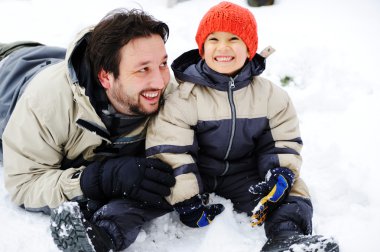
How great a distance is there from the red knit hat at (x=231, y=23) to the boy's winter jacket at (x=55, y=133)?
71 cm

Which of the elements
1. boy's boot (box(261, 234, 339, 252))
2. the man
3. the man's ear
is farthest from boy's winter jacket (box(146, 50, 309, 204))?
boy's boot (box(261, 234, 339, 252))

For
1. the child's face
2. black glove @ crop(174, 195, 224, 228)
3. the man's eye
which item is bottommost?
black glove @ crop(174, 195, 224, 228)

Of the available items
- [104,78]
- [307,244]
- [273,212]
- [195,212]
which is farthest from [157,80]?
[307,244]

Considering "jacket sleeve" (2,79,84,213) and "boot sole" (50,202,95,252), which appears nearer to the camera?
"boot sole" (50,202,95,252)

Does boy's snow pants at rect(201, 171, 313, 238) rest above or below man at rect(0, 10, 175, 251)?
below

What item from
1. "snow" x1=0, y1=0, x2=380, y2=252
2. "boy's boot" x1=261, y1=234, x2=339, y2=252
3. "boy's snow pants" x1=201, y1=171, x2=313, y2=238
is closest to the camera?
"boy's boot" x1=261, y1=234, x2=339, y2=252

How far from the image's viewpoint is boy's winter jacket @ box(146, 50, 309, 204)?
2.12 metres

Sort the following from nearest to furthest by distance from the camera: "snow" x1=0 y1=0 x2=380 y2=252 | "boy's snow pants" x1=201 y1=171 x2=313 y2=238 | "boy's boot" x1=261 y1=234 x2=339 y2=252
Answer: "boy's boot" x1=261 y1=234 x2=339 y2=252
"boy's snow pants" x1=201 y1=171 x2=313 y2=238
"snow" x1=0 y1=0 x2=380 y2=252

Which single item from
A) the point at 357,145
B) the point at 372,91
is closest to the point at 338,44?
the point at 372,91

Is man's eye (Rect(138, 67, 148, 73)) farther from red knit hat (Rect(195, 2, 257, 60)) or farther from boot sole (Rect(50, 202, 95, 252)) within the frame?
boot sole (Rect(50, 202, 95, 252))

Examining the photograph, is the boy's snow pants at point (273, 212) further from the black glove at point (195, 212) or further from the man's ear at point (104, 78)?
the man's ear at point (104, 78)

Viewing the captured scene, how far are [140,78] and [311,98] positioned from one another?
6.14ft

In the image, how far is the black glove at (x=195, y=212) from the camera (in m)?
2.11

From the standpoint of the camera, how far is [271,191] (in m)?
2.07
